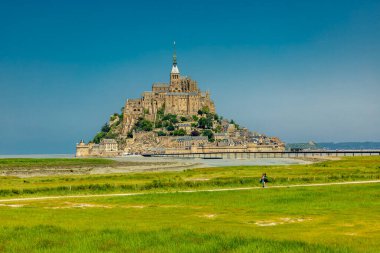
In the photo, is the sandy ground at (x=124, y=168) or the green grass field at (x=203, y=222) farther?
the sandy ground at (x=124, y=168)

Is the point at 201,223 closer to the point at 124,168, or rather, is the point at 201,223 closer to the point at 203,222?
the point at 203,222

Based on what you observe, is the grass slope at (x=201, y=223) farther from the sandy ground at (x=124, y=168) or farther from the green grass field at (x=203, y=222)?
the sandy ground at (x=124, y=168)

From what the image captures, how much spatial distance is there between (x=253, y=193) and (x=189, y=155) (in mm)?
159586

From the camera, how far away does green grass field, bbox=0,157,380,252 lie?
61.5ft

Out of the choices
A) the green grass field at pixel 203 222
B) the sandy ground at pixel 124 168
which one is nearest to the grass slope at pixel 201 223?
the green grass field at pixel 203 222

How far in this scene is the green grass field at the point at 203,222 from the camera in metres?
18.8

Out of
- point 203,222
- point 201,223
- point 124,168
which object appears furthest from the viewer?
point 124,168

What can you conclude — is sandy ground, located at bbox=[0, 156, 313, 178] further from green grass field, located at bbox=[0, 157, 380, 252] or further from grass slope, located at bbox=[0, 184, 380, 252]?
grass slope, located at bbox=[0, 184, 380, 252]

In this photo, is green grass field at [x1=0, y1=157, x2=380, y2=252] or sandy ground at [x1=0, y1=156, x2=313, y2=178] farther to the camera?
sandy ground at [x1=0, y1=156, x2=313, y2=178]

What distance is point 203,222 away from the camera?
25016mm

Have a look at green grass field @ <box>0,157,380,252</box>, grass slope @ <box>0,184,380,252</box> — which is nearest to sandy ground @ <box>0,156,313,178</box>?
green grass field @ <box>0,157,380,252</box>

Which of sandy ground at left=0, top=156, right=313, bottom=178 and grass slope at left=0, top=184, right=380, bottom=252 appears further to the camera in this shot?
sandy ground at left=0, top=156, right=313, bottom=178

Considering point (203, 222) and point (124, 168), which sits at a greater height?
point (124, 168)

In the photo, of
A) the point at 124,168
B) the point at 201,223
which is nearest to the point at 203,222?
the point at 201,223
